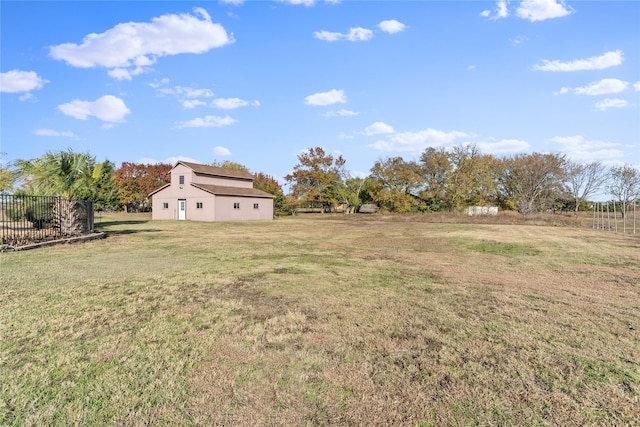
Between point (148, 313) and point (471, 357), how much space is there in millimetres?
4109

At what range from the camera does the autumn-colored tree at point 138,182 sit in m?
51.4

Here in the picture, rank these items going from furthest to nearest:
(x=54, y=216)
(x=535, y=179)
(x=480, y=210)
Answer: (x=480, y=210)
(x=535, y=179)
(x=54, y=216)

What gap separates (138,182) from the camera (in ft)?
173

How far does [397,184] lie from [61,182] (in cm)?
3799

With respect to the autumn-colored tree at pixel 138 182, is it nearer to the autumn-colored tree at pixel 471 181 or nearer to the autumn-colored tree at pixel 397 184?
the autumn-colored tree at pixel 397 184

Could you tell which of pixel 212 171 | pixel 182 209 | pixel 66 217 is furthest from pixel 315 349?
pixel 212 171

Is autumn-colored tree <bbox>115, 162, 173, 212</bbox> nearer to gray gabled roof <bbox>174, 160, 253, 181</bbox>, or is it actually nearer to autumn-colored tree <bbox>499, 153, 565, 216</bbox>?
gray gabled roof <bbox>174, 160, 253, 181</bbox>

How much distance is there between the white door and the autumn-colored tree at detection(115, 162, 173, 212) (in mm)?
20833

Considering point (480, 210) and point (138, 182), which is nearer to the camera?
point (480, 210)

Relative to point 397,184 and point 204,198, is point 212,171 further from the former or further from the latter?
point 397,184

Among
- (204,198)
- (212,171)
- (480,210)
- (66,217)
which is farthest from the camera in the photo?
(480,210)

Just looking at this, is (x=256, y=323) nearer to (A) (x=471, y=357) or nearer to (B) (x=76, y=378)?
(B) (x=76, y=378)

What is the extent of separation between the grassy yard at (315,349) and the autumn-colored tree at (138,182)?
50584 millimetres

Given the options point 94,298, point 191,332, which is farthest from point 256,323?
point 94,298
